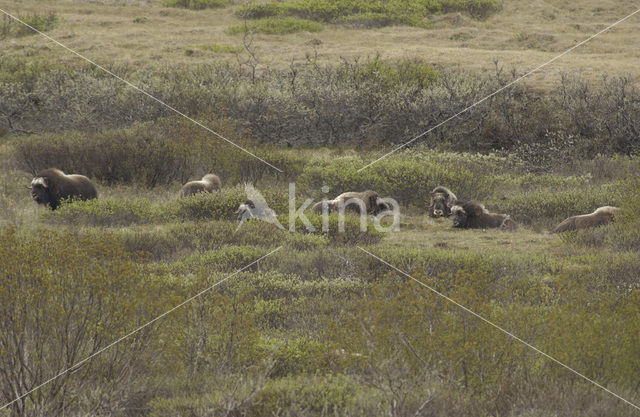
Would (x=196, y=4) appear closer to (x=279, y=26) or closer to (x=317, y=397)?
(x=279, y=26)

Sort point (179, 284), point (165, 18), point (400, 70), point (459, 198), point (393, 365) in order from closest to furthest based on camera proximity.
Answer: point (393, 365)
point (179, 284)
point (459, 198)
point (400, 70)
point (165, 18)

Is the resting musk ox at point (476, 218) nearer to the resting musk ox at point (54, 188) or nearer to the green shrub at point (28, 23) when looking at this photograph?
the resting musk ox at point (54, 188)

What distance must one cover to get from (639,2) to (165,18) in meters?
29.2

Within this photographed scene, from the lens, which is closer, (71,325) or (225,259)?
(71,325)

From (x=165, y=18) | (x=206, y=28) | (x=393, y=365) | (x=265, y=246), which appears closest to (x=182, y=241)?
(x=265, y=246)

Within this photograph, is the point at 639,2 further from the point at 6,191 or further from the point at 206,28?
the point at 6,191

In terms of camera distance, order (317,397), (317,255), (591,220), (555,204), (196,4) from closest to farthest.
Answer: (317,397) → (317,255) → (591,220) → (555,204) → (196,4)

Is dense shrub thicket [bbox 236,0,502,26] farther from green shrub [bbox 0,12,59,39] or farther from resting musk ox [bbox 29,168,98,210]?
resting musk ox [bbox 29,168,98,210]

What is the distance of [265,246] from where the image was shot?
11555 millimetres

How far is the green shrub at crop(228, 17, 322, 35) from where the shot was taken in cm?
3844

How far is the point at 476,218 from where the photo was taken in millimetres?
13695

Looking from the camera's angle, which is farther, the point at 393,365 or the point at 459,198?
the point at 459,198

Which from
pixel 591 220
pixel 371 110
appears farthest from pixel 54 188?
pixel 371 110

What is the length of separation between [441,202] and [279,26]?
2721 cm
